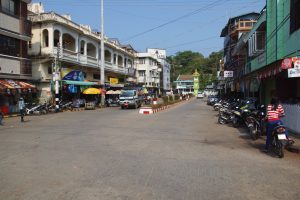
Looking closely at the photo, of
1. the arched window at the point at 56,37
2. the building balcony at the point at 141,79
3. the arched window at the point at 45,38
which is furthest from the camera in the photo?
the building balcony at the point at 141,79

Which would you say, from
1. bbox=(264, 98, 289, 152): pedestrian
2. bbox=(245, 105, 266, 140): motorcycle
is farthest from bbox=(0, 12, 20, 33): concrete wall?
bbox=(264, 98, 289, 152): pedestrian

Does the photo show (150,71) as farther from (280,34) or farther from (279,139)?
(279,139)

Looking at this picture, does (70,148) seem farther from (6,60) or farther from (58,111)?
(58,111)

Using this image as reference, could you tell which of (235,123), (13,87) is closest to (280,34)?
(235,123)

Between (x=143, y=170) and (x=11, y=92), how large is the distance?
2368 centimetres

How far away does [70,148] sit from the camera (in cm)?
1085

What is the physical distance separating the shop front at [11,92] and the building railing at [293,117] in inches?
836

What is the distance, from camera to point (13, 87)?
28.3 metres

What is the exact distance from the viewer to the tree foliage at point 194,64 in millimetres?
125150

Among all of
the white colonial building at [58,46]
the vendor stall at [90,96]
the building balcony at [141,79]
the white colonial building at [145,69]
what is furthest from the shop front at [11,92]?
the white colonial building at [145,69]

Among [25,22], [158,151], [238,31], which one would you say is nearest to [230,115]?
[158,151]

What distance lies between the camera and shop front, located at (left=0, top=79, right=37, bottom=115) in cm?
2767

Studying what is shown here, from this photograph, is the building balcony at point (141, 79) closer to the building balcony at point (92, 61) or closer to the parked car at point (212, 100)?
the parked car at point (212, 100)

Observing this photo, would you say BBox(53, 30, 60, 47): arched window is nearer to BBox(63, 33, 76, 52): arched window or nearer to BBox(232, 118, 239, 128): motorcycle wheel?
BBox(63, 33, 76, 52): arched window
